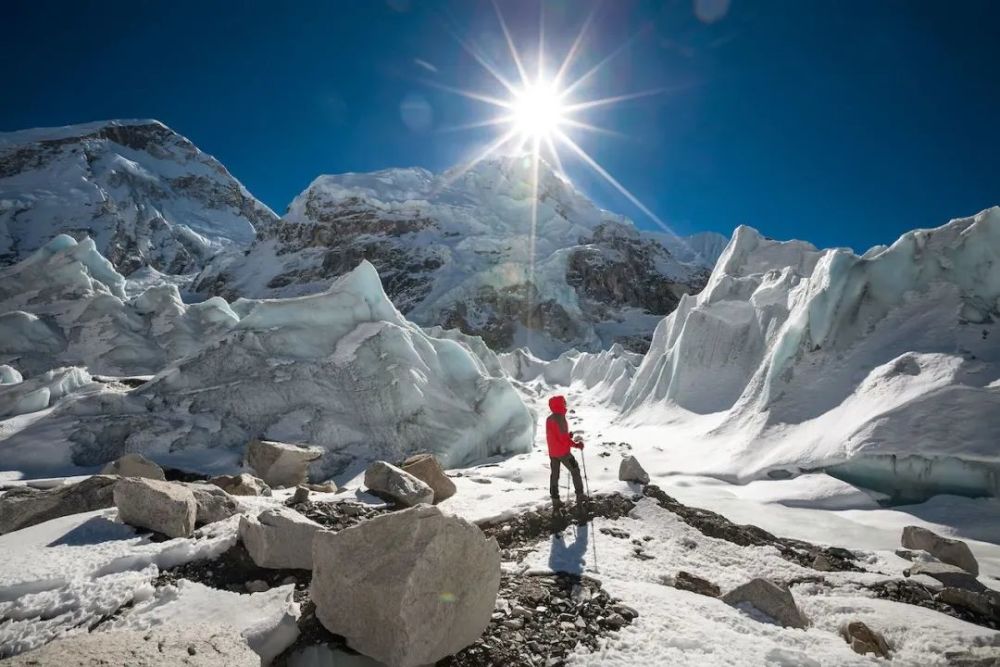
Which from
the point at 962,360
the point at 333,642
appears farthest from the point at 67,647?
the point at 962,360

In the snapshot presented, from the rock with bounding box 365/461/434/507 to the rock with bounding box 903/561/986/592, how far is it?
18.1 ft

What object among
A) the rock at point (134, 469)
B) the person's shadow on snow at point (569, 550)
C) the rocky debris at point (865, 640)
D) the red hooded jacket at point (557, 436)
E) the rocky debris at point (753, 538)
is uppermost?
the red hooded jacket at point (557, 436)

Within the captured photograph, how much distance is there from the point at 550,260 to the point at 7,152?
116269 millimetres

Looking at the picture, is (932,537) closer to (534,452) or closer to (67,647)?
(67,647)

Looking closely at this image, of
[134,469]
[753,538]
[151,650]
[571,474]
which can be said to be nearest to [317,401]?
[134,469]

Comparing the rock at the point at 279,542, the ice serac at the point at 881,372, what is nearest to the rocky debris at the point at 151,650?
the rock at the point at 279,542

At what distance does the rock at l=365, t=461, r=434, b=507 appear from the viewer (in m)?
6.66

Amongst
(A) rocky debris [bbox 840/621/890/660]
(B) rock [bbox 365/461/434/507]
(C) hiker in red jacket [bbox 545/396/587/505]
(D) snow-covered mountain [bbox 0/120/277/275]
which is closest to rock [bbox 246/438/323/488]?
(B) rock [bbox 365/461/434/507]

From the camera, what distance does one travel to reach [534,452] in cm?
1488

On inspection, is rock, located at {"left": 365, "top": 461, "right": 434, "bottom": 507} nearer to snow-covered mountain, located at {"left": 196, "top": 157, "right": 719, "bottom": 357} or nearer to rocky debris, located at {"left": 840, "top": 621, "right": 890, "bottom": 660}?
rocky debris, located at {"left": 840, "top": 621, "right": 890, "bottom": 660}

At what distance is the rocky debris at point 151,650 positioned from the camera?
7.73ft

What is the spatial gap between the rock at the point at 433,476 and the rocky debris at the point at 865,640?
17.1 ft

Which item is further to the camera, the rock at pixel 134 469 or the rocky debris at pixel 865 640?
the rock at pixel 134 469

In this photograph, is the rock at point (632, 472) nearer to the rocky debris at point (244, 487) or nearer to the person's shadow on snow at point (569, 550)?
the person's shadow on snow at point (569, 550)
